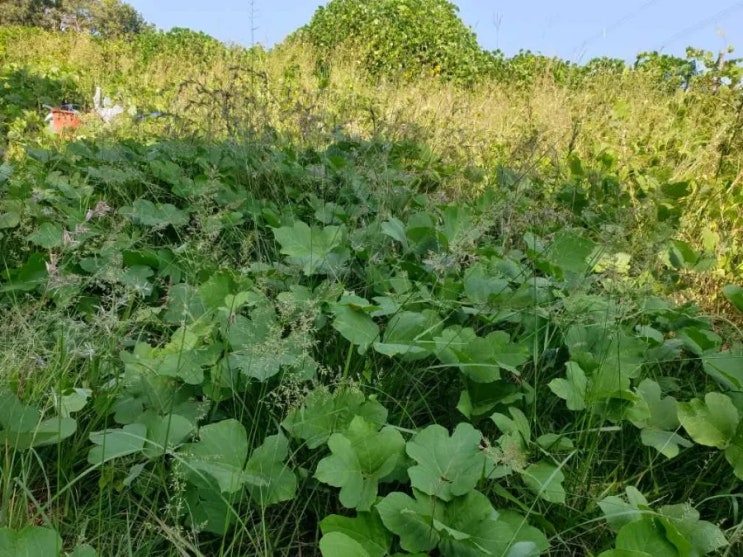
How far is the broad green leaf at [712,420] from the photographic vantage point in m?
1.26

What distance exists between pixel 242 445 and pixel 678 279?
1571 millimetres

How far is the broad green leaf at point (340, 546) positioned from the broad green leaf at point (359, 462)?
0.11m

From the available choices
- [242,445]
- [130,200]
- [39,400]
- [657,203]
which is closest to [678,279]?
[657,203]

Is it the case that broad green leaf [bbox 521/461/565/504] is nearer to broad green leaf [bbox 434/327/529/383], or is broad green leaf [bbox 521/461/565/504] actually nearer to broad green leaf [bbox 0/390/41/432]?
broad green leaf [bbox 434/327/529/383]

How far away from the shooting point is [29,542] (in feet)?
2.89

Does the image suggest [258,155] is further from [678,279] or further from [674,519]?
[674,519]

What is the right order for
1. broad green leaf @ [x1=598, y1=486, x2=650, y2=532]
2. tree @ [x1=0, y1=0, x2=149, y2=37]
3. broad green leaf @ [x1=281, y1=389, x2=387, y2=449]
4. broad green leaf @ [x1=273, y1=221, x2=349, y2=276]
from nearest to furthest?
broad green leaf @ [x1=598, y1=486, x2=650, y2=532]
broad green leaf @ [x1=281, y1=389, x2=387, y2=449]
broad green leaf @ [x1=273, y1=221, x2=349, y2=276]
tree @ [x1=0, y1=0, x2=149, y2=37]

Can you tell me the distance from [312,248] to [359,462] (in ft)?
2.76

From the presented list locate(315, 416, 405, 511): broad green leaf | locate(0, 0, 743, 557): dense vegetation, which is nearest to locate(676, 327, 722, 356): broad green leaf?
locate(0, 0, 743, 557): dense vegetation

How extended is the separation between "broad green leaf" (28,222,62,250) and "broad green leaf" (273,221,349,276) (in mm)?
711

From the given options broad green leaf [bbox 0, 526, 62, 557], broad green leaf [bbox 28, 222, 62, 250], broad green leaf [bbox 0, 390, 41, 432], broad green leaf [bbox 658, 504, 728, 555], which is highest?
broad green leaf [bbox 28, 222, 62, 250]

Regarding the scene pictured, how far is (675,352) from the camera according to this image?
1.54 meters

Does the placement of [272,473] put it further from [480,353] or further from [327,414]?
[480,353]

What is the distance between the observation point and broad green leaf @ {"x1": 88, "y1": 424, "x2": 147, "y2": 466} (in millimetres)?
1103
